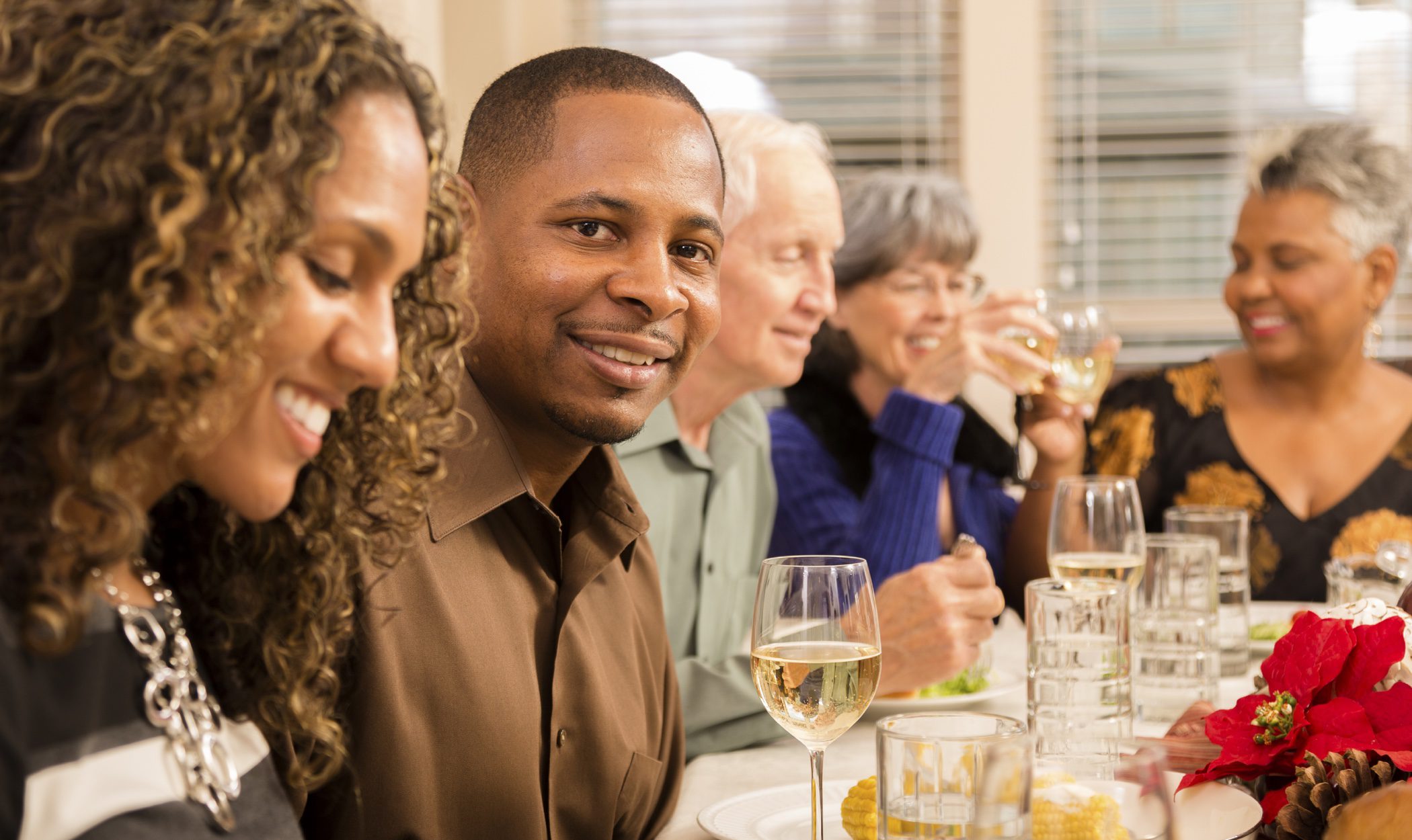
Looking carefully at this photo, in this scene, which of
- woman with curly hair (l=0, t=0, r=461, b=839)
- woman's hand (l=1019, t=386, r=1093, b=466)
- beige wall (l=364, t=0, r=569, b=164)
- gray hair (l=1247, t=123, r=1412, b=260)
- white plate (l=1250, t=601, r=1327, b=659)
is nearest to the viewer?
woman with curly hair (l=0, t=0, r=461, b=839)

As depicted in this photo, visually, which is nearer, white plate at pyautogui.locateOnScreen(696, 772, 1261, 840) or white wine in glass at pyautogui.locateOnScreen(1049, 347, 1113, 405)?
white plate at pyautogui.locateOnScreen(696, 772, 1261, 840)

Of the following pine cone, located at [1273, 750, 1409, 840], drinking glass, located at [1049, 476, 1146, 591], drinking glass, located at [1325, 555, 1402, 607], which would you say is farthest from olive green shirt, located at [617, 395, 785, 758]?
drinking glass, located at [1325, 555, 1402, 607]

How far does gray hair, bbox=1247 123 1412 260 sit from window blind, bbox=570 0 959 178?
1.23 metres

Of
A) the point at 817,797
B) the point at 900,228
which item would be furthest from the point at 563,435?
the point at 900,228

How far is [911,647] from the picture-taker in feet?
5.23

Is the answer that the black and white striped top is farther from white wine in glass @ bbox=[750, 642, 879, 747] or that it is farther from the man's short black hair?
the man's short black hair

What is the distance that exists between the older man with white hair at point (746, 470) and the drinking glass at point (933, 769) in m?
0.69

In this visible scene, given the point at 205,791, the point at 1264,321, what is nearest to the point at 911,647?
the point at 205,791

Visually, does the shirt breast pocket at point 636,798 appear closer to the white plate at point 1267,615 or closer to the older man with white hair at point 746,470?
the older man with white hair at point 746,470

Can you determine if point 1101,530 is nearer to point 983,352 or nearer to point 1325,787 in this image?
point 983,352

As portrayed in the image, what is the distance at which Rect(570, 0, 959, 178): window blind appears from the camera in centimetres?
381

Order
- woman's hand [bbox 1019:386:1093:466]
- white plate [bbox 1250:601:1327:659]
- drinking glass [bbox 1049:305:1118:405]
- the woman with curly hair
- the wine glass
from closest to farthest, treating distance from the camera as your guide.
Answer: the woman with curly hair, the wine glass, white plate [bbox 1250:601:1327:659], drinking glass [bbox 1049:305:1118:405], woman's hand [bbox 1019:386:1093:466]

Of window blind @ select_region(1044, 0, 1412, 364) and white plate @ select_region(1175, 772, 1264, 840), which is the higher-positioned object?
window blind @ select_region(1044, 0, 1412, 364)

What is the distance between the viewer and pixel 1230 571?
1.81 m
